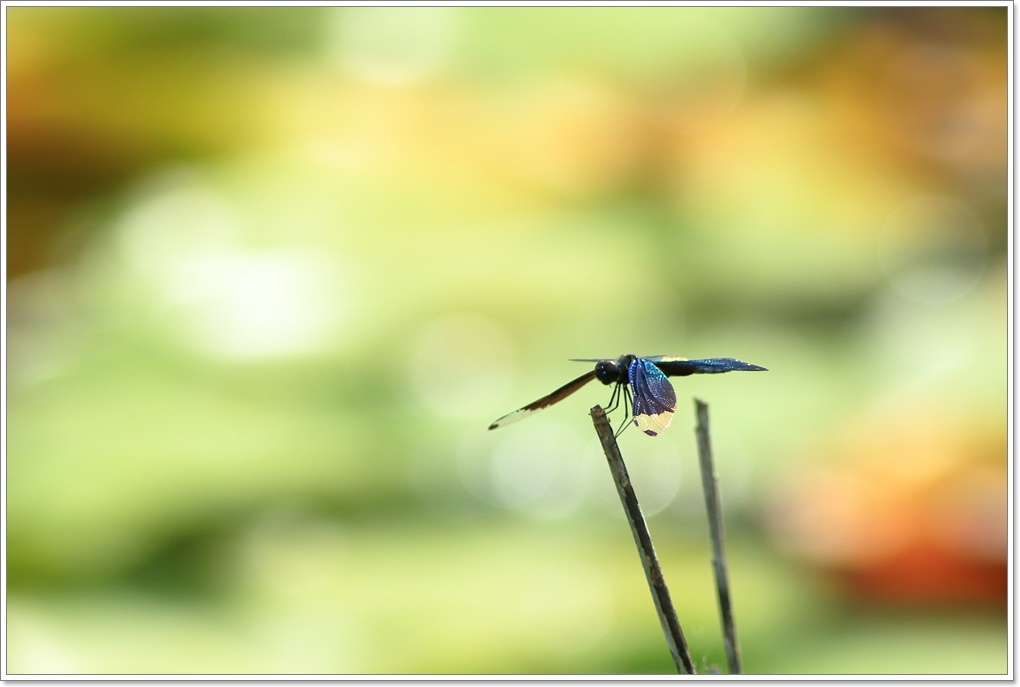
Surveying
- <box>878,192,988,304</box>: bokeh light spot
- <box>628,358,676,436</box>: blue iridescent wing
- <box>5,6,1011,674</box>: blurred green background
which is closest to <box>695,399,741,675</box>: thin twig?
<box>628,358,676,436</box>: blue iridescent wing

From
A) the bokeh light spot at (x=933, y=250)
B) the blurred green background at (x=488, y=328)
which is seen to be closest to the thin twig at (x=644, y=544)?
the blurred green background at (x=488, y=328)

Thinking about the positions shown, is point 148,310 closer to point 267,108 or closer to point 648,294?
point 267,108

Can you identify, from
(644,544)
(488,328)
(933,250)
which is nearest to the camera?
(644,544)

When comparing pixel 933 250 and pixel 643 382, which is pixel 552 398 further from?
pixel 933 250

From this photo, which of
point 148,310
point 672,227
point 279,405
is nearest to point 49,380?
point 148,310

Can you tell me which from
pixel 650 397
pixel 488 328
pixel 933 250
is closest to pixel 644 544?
pixel 650 397

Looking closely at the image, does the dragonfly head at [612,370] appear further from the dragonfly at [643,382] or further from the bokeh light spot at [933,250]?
the bokeh light spot at [933,250]

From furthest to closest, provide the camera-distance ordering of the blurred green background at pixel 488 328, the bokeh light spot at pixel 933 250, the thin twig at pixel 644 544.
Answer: the bokeh light spot at pixel 933 250, the blurred green background at pixel 488 328, the thin twig at pixel 644 544
